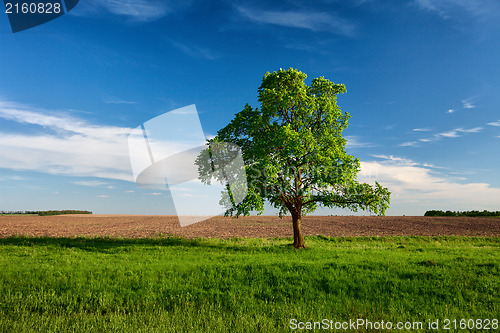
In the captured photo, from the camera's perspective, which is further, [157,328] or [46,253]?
[46,253]

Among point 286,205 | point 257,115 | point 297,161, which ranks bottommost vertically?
point 286,205

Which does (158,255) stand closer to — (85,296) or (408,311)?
(85,296)

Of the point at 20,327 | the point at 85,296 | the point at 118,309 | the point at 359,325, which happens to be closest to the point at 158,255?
the point at 85,296

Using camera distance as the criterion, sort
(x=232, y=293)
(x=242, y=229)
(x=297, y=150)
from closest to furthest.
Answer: (x=232, y=293), (x=297, y=150), (x=242, y=229)

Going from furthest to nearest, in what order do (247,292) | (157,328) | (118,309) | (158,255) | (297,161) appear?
(297,161)
(158,255)
(247,292)
(118,309)
(157,328)

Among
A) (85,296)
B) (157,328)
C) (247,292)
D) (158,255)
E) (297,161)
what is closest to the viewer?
(157,328)

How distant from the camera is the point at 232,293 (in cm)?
1314

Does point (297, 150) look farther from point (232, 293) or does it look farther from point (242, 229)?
point (242, 229)

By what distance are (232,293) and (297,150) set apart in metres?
14.9

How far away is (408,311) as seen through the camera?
1114 centimetres

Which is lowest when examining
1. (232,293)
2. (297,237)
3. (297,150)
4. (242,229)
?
(242,229)

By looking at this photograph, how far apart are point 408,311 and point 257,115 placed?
20.9 meters

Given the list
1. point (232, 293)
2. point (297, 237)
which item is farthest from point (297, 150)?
point (232, 293)

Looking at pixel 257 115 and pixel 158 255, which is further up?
pixel 257 115
